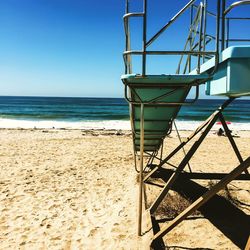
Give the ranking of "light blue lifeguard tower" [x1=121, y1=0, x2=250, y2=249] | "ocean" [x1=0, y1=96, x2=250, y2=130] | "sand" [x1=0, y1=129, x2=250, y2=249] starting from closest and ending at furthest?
"light blue lifeguard tower" [x1=121, y1=0, x2=250, y2=249]
"sand" [x1=0, y1=129, x2=250, y2=249]
"ocean" [x1=0, y1=96, x2=250, y2=130]

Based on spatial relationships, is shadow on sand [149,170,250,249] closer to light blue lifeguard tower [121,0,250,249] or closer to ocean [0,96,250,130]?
light blue lifeguard tower [121,0,250,249]

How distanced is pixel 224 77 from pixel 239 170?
98 cm

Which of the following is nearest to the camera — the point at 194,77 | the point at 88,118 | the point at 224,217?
the point at 194,77

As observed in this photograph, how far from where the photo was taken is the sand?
4402mm

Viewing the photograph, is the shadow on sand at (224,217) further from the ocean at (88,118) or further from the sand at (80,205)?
the ocean at (88,118)

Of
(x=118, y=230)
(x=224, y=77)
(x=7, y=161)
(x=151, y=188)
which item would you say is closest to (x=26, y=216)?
(x=118, y=230)

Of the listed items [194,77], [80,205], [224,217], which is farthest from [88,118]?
[194,77]

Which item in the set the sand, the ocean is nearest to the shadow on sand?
the sand

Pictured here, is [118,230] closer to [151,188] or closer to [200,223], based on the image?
[200,223]

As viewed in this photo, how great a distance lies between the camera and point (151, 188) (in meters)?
6.74

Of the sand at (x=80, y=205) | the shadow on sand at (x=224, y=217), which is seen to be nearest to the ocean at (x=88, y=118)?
the sand at (x=80, y=205)

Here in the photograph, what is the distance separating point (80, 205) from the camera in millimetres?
5895

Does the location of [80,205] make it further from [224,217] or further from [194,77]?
[194,77]

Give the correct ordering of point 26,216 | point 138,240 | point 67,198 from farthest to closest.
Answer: point 67,198 → point 26,216 → point 138,240
